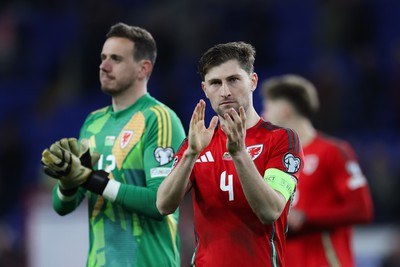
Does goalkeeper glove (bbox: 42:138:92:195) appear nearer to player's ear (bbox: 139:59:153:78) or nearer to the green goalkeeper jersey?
→ the green goalkeeper jersey

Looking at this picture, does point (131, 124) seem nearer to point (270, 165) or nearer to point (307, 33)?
point (270, 165)

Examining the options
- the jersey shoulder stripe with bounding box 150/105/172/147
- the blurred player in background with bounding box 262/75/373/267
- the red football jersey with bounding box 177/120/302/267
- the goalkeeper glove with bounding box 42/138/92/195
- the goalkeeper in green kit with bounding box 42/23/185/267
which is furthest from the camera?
the blurred player in background with bounding box 262/75/373/267

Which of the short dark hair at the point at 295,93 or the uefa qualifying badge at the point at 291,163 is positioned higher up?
the short dark hair at the point at 295,93

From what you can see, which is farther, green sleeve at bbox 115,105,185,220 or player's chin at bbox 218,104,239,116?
green sleeve at bbox 115,105,185,220

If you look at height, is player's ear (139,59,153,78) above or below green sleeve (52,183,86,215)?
above

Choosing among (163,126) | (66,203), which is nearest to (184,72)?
(66,203)

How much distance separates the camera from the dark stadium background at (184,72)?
1148 centimetres

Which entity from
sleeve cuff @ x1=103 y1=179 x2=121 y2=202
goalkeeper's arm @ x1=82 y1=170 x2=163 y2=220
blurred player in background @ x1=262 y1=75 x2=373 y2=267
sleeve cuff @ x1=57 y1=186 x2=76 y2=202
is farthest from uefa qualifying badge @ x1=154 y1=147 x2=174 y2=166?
blurred player in background @ x1=262 y1=75 x2=373 y2=267

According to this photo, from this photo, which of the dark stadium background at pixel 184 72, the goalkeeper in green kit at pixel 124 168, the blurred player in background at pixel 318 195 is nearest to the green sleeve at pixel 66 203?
the goalkeeper in green kit at pixel 124 168

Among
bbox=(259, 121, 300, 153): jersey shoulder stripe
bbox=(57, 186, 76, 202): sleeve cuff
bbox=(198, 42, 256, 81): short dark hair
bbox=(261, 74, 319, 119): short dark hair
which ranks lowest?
bbox=(57, 186, 76, 202): sleeve cuff

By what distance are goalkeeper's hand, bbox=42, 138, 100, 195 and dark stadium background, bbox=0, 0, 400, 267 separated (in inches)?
187

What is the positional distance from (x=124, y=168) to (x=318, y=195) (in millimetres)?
2118

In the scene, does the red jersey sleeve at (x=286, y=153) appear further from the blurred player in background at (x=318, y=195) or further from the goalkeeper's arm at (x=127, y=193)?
the blurred player in background at (x=318, y=195)

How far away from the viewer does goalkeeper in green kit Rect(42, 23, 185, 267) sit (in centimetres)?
579
